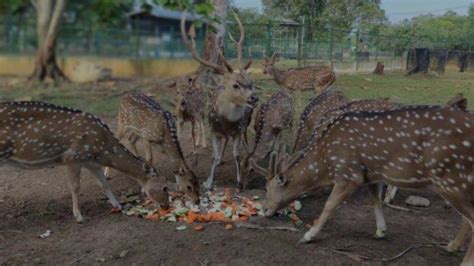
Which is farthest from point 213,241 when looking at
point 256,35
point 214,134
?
point 256,35

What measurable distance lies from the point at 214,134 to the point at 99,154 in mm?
2072

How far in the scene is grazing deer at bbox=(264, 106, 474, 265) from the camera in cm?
416

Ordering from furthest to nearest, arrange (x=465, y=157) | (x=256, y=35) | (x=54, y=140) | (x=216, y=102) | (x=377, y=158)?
(x=256, y=35)
(x=216, y=102)
(x=54, y=140)
(x=377, y=158)
(x=465, y=157)

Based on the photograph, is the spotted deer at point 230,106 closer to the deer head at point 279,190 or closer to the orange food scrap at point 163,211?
the orange food scrap at point 163,211

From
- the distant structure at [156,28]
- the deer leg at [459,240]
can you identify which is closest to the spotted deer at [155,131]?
the deer leg at [459,240]

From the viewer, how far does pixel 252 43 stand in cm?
2167

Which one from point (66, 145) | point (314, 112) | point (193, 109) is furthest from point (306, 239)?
point (193, 109)

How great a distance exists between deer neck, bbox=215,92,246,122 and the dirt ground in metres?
1.49

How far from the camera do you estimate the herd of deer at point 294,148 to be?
13.9 ft

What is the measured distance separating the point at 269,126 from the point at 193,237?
2.99m

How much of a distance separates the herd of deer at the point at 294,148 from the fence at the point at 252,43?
3056 mm

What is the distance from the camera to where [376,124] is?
4.63m

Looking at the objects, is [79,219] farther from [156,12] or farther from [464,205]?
[156,12]

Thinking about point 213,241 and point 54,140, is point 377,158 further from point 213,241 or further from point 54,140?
point 54,140
